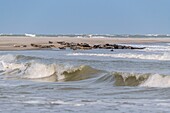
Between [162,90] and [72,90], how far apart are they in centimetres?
324

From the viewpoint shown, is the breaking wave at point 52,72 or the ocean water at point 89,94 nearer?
the ocean water at point 89,94

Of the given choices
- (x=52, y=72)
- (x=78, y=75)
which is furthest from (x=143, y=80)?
(x=52, y=72)

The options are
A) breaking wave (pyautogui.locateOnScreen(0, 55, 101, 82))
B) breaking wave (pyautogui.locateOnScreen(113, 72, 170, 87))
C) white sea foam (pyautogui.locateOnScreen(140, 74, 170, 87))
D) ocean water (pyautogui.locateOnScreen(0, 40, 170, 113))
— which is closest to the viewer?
ocean water (pyautogui.locateOnScreen(0, 40, 170, 113))

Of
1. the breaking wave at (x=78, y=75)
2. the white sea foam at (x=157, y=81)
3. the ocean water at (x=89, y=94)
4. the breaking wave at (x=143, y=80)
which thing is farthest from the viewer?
the breaking wave at (x=78, y=75)

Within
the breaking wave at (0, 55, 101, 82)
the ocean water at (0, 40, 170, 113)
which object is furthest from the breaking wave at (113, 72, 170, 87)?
the breaking wave at (0, 55, 101, 82)

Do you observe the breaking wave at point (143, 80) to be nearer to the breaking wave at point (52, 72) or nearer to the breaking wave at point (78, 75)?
the breaking wave at point (78, 75)

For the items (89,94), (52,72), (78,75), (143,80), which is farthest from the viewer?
(52,72)

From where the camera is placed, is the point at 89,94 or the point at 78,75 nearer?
the point at 89,94

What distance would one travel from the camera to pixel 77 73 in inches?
968

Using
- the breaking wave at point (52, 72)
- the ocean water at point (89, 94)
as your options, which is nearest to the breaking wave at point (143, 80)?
the ocean water at point (89, 94)

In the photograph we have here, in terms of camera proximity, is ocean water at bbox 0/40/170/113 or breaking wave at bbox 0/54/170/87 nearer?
ocean water at bbox 0/40/170/113

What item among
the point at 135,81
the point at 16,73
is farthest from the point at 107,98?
the point at 16,73

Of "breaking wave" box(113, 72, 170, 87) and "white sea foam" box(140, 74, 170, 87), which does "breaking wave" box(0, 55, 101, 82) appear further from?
"white sea foam" box(140, 74, 170, 87)

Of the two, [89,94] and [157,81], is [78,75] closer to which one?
[157,81]
